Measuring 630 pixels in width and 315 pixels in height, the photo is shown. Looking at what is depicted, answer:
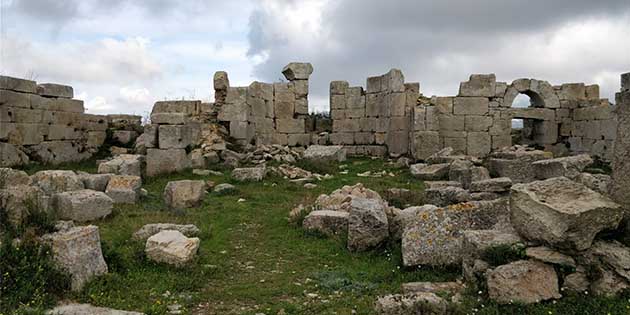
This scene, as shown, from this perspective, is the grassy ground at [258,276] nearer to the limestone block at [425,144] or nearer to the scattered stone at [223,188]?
the scattered stone at [223,188]

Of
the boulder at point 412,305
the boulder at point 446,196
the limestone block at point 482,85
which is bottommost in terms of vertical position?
the boulder at point 412,305

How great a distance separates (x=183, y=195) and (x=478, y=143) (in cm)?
1202

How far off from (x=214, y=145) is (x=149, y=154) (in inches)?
118

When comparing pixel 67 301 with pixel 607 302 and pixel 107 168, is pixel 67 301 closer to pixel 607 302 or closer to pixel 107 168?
pixel 607 302

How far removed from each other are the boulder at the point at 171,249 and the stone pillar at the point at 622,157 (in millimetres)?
5173

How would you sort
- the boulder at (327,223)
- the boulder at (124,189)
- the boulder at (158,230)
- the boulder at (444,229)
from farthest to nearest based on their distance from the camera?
the boulder at (124,189)
the boulder at (327,223)
the boulder at (158,230)
the boulder at (444,229)

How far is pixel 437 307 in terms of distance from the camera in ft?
16.7

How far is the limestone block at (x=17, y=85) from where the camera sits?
623 inches

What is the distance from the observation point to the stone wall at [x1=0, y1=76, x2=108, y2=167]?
1581 cm

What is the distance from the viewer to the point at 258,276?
6980mm

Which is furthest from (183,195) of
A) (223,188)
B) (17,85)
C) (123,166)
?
(17,85)

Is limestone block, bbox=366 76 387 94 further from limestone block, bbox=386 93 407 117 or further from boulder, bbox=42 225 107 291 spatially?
boulder, bbox=42 225 107 291

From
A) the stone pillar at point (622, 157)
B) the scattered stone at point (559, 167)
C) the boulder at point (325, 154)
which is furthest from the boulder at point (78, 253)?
the boulder at point (325, 154)

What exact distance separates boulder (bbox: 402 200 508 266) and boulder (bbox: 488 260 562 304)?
115 cm
